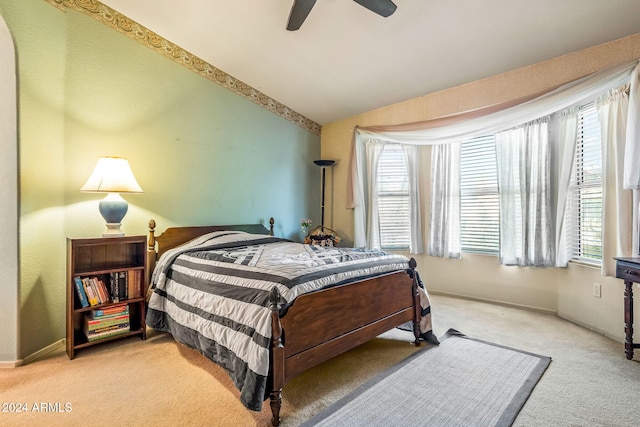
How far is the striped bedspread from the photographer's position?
159 cm

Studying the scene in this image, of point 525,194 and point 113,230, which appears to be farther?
point 525,194

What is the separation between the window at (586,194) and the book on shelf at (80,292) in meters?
4.39

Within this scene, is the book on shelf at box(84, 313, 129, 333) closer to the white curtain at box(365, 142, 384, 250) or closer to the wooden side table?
the white curtain at box(365, 142, 384, 250)

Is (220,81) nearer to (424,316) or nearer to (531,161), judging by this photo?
(424,316)

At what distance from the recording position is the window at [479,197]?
363cm

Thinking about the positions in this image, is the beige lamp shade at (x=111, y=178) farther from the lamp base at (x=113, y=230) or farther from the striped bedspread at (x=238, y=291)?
the striped bedspread at (x=238, y=291)

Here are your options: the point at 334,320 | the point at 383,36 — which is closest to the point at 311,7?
the point at 383,36

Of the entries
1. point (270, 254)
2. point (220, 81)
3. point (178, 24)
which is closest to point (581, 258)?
point (270, 254)

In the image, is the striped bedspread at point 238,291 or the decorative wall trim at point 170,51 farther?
the decorative wall trim at point 170,51

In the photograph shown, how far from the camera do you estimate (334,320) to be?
1.87 metres

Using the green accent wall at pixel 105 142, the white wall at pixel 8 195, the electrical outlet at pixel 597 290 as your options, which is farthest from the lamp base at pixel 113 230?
the electrical outlet at pixel 597 290

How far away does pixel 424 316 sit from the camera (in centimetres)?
252

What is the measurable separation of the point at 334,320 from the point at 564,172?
2791mm

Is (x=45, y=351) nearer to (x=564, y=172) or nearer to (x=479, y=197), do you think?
(x=479, y=197)
